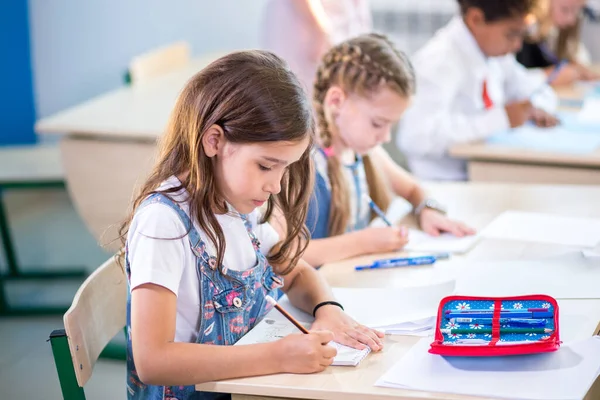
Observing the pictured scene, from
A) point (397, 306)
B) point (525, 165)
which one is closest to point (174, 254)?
point (397, 306)

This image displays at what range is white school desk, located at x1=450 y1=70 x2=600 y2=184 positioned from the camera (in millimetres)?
2457

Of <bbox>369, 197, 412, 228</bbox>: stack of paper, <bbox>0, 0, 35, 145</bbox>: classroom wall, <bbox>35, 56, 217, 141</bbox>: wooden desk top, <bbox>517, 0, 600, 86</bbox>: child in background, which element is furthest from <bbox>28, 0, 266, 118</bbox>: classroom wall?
<bbox>369, 197, 412, 228</bbox>: stack of paper

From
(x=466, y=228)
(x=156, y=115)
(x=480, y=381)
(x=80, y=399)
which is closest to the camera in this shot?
(x=480, y=381)

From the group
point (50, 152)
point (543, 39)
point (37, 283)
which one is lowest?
point (37, 283)

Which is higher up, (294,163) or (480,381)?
(294,163)

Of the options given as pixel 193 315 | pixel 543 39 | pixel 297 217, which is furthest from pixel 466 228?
pixel 543 39

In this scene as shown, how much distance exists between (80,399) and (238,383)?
0.31 metres

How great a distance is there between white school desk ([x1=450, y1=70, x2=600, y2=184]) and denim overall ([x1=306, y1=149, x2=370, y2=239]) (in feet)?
1.86

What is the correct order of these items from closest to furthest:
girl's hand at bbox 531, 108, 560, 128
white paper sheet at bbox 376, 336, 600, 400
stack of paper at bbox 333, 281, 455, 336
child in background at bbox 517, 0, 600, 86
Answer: white paper sheet at bbox 376, 336, 600, 400, stack of paper at bbox 333, 281, 455, 336, girl's hand at bbox 531, 108, 560, 128, child in background at bbox 517, 0, 600, 86

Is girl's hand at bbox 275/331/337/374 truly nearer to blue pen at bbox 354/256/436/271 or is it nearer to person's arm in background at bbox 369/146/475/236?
blue pen at bbox 354/256/436/271

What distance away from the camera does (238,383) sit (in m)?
1.25

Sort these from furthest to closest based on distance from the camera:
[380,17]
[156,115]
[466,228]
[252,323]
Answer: [380,17], [156,115], [466,228], [252,323]

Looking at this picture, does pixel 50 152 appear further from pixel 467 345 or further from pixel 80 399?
pixel 467 345

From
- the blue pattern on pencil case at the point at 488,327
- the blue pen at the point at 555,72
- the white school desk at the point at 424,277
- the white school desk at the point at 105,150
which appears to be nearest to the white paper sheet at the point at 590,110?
the blue pen at the point at 555,72
